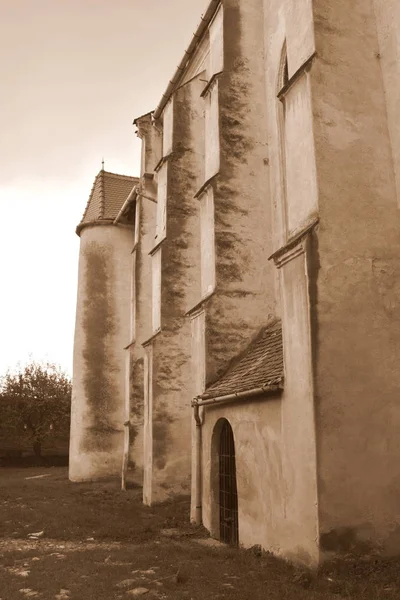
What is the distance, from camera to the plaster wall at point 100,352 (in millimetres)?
21781

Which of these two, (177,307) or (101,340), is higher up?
(101,340)

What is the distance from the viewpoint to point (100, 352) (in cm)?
2278

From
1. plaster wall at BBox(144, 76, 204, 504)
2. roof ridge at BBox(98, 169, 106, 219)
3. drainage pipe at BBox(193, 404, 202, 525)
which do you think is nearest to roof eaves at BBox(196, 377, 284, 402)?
drainage pipe at BBox(193, 404, 202, 525)

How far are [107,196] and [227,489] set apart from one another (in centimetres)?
1837

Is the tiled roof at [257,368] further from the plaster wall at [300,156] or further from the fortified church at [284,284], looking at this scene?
the plaster wall at [300,156]

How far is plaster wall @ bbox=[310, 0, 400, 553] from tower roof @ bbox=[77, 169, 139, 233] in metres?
17.2

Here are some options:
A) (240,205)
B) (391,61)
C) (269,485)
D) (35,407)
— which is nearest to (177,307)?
(240,205)

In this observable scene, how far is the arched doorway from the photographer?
31.4 ft

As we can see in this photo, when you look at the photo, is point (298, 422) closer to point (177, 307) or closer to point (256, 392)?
point (256, 392)

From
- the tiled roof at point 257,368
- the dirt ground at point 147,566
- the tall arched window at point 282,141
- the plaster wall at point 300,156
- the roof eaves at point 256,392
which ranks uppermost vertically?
the tall arched window at point 282,141

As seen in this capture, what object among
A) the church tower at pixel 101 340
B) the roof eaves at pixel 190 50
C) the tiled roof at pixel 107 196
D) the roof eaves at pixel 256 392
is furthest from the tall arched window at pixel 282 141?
the tiled roof at pixel 107 196

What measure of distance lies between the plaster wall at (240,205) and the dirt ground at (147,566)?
11.0ft

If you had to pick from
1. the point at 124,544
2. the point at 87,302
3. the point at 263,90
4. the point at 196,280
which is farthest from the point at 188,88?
the point at 124,544

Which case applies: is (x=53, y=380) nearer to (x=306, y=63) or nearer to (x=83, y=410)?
(x=83, y=410)
